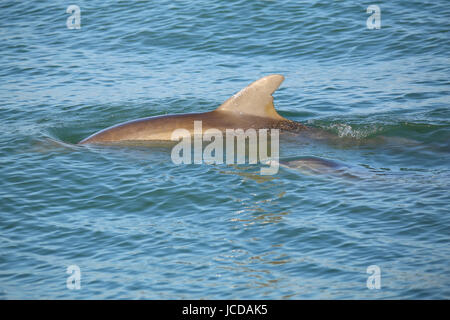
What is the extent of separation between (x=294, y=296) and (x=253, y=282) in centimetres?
59

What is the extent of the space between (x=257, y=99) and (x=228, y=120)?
0.69m

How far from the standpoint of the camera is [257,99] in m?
12.2

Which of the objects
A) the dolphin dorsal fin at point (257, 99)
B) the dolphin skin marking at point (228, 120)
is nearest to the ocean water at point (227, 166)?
the dolphin skin marking at point (228, 120)

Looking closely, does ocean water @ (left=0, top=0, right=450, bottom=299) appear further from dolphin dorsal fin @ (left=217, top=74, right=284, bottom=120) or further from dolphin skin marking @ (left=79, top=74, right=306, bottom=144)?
dolphin dorsal fin @ (left=217, top=74, right=284, bottom=120)

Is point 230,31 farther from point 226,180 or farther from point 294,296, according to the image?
point 294,296

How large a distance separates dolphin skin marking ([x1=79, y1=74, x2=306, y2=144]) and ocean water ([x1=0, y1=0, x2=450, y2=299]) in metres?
0.40

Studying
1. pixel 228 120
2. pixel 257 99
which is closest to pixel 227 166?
pixel 228 120

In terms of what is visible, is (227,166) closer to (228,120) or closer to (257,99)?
(228,120)

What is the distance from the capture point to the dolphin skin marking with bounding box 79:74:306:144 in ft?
40.0

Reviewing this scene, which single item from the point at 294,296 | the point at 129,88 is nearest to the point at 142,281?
the point at 294,296

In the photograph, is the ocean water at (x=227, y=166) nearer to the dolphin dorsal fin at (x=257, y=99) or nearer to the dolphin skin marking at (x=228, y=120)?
the dolphin skin marking at (x=228, y=120)

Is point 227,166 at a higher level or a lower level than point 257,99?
lower

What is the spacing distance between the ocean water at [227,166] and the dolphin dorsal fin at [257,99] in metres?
0.68

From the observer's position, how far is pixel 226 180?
11.1 meters
